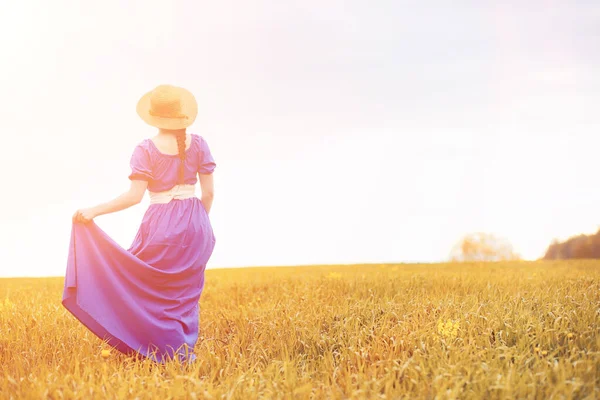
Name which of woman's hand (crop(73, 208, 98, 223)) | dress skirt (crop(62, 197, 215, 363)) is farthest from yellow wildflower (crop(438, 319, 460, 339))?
woman's hand (crop(73, 208, 98, 223))

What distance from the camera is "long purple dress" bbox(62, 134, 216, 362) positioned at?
5.23 meters

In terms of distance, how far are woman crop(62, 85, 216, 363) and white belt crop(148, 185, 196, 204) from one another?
0.01m

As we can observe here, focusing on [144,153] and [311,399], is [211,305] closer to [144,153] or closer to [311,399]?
[144,153]

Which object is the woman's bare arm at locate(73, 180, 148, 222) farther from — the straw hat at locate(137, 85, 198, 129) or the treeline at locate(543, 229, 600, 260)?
the treeline at locate(543, 229, 600, 260)

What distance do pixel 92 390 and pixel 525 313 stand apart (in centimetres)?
403

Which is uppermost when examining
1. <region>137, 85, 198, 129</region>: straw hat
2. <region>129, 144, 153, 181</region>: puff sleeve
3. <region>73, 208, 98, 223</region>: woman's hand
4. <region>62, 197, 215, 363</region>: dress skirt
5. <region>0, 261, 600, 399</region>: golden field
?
<region>137, 85, 198, 129</region>: straw hat

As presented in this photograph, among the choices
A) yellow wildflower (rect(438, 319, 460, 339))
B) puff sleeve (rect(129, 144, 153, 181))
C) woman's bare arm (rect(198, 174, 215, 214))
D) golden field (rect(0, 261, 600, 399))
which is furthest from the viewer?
woman's bare arm (rect(198, 174, 215, 214))

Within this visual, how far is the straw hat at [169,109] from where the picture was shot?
5.57 m

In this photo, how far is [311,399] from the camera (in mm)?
3846

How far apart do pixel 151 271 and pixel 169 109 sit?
67.2 inches

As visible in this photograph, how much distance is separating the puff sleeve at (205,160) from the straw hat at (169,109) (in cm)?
28

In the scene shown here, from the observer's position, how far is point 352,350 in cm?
466

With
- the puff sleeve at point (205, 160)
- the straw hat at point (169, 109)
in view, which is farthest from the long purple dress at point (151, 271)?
the straw hat at point (169, 109)

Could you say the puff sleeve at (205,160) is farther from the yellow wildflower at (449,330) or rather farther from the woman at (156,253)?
the yellow wildflower at (449,330)
